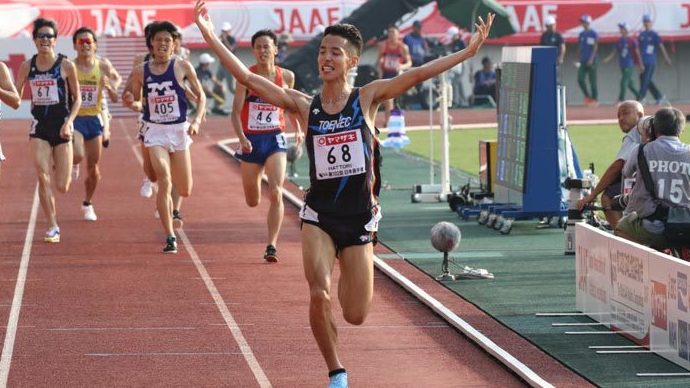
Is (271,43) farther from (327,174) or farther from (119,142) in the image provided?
(119,142)

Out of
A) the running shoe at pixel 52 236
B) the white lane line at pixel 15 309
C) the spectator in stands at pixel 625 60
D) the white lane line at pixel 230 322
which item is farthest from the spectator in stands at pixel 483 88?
the running shoe at pixel 52 236

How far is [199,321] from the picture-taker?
1199 centimetres

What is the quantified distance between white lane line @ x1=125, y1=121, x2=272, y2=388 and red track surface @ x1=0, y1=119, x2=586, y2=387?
0.5 inches

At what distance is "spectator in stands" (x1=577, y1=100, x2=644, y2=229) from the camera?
1346 cm

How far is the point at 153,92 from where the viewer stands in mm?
15922

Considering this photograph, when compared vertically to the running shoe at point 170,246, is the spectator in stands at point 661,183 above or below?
above

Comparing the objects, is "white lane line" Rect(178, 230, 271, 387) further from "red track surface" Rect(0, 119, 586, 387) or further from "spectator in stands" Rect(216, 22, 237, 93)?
→ "spectator in stands" Rect(216, 22, 237, 93)

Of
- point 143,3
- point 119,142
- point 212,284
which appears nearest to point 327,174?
point 212,284

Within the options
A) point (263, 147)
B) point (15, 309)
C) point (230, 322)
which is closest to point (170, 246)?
point (263, 147)

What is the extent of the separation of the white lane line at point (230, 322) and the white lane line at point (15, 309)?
144 centimetres

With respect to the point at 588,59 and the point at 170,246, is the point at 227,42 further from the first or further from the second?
the point at 170,246

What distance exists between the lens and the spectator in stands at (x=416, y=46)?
4006cm

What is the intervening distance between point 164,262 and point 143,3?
3081 cm

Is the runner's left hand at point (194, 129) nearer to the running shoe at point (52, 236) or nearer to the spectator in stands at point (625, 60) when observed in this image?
the running shoe at point (52, 236)
